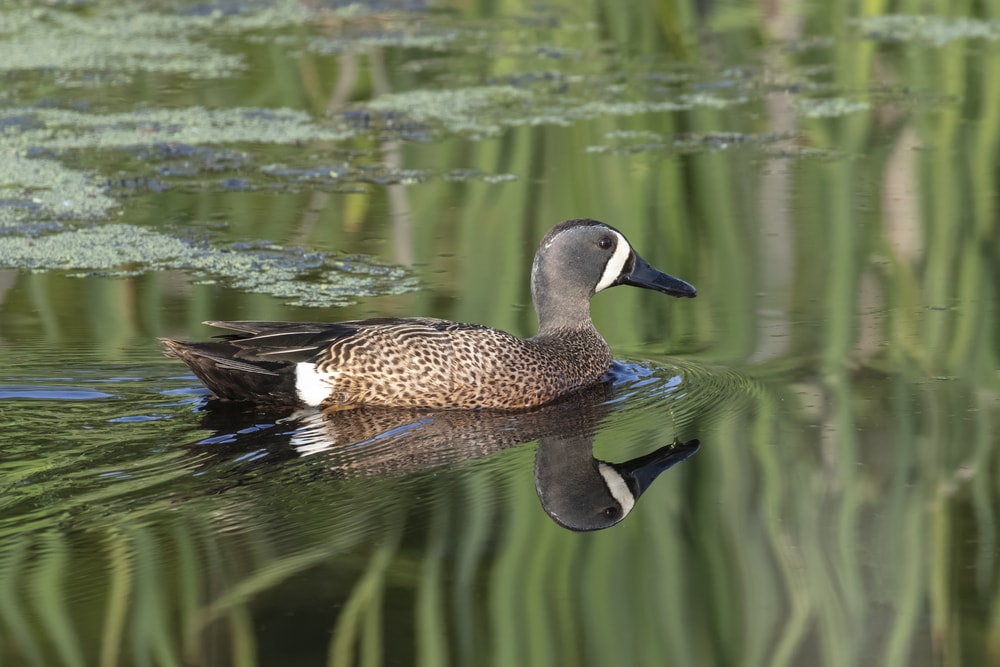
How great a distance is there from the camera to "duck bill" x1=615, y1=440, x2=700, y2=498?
17.4 feet

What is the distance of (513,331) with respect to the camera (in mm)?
7230

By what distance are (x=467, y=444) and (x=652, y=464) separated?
0.72 meters

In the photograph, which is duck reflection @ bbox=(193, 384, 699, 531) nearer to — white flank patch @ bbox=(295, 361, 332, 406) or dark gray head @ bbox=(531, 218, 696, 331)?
white flank patch @ bbox=(295, 361, 332, 406)

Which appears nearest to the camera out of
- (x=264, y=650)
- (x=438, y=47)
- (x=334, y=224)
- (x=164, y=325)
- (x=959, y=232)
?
(x=264, y=650)

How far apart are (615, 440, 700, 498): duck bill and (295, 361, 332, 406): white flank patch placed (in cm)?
137

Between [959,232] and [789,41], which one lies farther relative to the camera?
[789,41]

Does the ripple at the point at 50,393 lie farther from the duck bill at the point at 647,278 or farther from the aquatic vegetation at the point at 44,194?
the aquatic vegetation at the point at 44,194

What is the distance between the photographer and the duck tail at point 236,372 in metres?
6.04

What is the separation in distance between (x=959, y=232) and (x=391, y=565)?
4.77 m

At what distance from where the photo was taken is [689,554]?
4691mm

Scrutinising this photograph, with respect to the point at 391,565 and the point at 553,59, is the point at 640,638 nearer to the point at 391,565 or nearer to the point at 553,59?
the point at 391,565

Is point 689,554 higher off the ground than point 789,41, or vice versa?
point 789,41

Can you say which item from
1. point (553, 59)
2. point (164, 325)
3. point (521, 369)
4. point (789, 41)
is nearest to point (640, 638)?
Result: point (521, 369)

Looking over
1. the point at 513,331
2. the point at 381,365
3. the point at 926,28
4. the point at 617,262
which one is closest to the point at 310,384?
the point at 381,365
